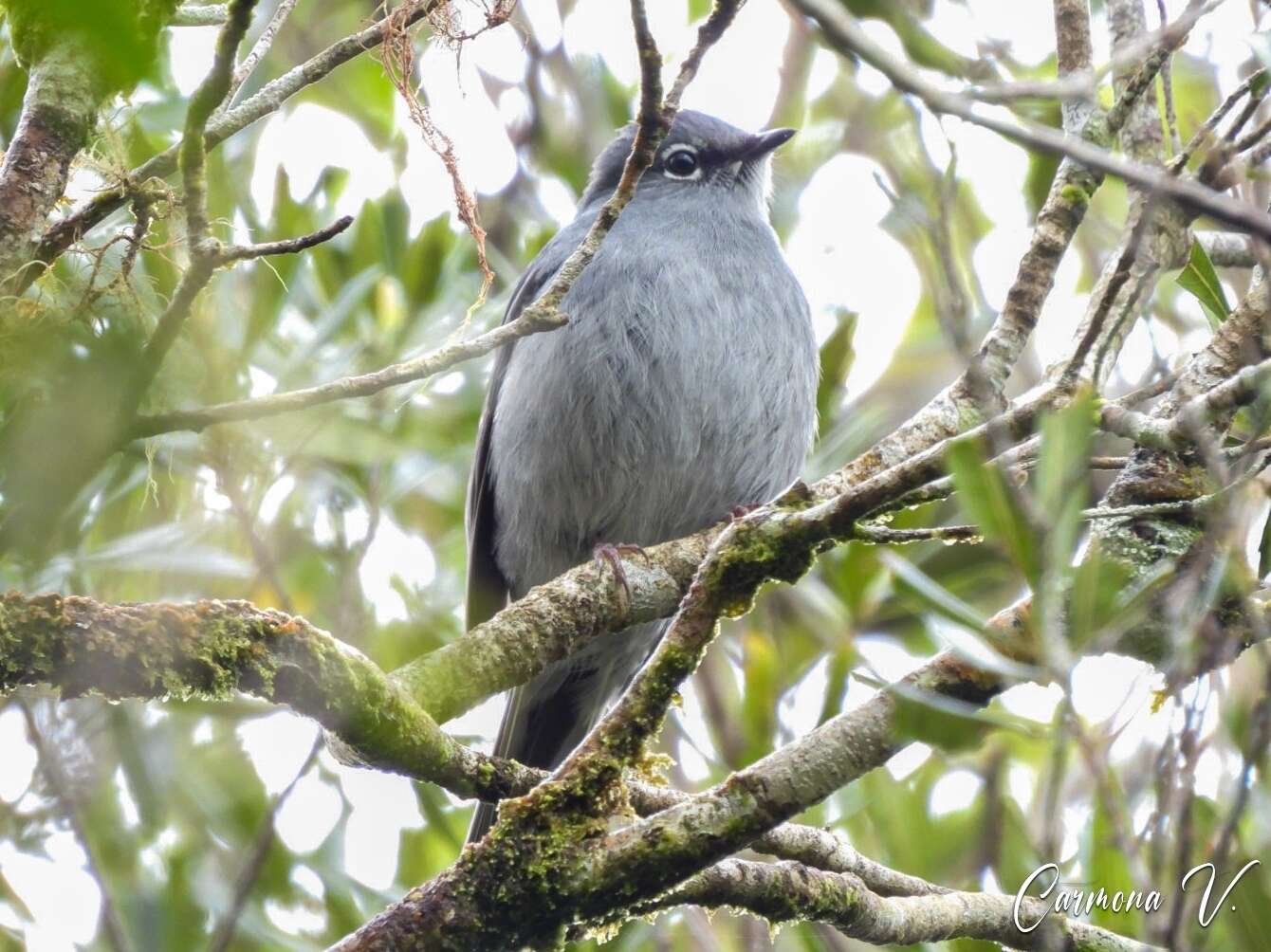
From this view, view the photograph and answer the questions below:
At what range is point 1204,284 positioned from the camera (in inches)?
156

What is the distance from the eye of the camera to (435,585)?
7.22m

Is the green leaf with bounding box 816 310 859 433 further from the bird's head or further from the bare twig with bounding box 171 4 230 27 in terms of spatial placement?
the bare twig with bounding box 171 4 230 27

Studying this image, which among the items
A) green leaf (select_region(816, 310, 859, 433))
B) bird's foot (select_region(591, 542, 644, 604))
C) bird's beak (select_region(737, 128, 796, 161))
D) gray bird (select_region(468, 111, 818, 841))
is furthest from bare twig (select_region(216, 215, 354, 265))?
bird's beak (select_region(737, 128, 796, 161))

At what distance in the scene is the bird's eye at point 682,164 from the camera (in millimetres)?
6934

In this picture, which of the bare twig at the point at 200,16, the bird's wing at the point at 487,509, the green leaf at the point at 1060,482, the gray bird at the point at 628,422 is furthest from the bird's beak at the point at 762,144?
the green leaf at the point at 1060,482

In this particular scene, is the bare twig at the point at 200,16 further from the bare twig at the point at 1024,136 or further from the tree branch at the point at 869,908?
the tree branch at the point at 869,908

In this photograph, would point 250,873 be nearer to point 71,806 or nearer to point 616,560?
point 71,806

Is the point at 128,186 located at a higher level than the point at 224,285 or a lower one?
lower

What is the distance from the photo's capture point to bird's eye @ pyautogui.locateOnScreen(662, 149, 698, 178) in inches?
273

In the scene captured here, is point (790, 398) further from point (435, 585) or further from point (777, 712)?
point (435, 585)

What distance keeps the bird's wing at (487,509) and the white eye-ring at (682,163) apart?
3.47ft

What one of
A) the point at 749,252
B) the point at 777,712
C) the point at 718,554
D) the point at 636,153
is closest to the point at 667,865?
the point at 718,554

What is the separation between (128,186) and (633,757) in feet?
5.55

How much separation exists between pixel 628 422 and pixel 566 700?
1225 mm
